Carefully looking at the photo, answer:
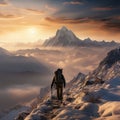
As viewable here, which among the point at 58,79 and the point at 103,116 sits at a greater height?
the point at 58,79

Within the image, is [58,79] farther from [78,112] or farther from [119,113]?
[119,113]

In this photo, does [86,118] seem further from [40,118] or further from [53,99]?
[53,99]

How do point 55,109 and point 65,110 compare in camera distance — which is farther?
point 55,109

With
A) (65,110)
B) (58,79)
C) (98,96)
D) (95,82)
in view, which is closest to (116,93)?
(98,96)

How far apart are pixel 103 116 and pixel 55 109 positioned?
7266 mm

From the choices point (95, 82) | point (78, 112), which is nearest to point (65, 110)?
point (78, 112)

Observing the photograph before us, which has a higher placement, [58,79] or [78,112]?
[58,79]

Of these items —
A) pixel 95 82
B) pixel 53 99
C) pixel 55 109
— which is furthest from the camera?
pixel 95 82

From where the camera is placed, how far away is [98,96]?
112 feet

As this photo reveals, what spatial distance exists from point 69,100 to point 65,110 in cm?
848

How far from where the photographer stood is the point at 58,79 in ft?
123

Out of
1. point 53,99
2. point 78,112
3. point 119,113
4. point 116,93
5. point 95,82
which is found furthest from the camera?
point 95,82

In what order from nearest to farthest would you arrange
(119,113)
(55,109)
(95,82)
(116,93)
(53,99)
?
(119,113), (55,109), (116,93), (53,99), (95,82)

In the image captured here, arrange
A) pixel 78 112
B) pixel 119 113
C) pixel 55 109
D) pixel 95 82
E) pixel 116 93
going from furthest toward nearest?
1. pixel 95 82
2. pixel 116 93
3. pixel 55 109
4. pixel 78 112
5. pixel 119 113
